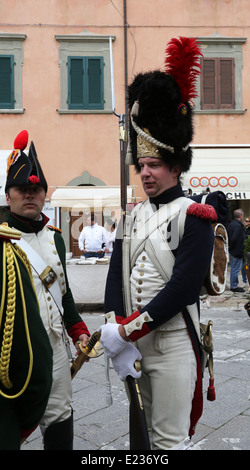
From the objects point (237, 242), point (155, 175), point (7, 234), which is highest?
point (155, 175)

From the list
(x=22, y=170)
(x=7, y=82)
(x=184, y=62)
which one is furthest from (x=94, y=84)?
(x=184, y=62)

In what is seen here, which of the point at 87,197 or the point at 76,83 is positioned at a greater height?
the point at 76,83

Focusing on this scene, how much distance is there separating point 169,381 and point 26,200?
1.15m

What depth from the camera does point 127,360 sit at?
1.89 m

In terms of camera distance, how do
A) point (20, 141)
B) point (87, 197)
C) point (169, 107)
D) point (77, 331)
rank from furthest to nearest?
point (87, 197) < point (77, 331) < point (20, 141) < point (169, 107)

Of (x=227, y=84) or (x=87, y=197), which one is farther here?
(x=227, y=84)

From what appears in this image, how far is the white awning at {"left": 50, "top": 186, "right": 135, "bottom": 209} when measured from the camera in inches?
460

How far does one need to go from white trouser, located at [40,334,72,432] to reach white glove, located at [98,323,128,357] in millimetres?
485

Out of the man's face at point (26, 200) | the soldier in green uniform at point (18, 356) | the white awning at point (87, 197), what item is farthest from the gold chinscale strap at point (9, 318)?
the white awning at point (87, 197)

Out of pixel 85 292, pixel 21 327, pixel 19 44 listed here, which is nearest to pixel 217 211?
pixel 21 327

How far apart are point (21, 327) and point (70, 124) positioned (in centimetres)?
1224

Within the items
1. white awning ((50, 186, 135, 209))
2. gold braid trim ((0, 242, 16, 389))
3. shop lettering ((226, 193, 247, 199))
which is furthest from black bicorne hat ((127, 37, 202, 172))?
shop lettering ((226, 193, 247, 199))

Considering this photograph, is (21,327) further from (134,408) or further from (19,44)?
(19,44)

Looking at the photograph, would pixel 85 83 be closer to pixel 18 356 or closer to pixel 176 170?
pixel 176 170
